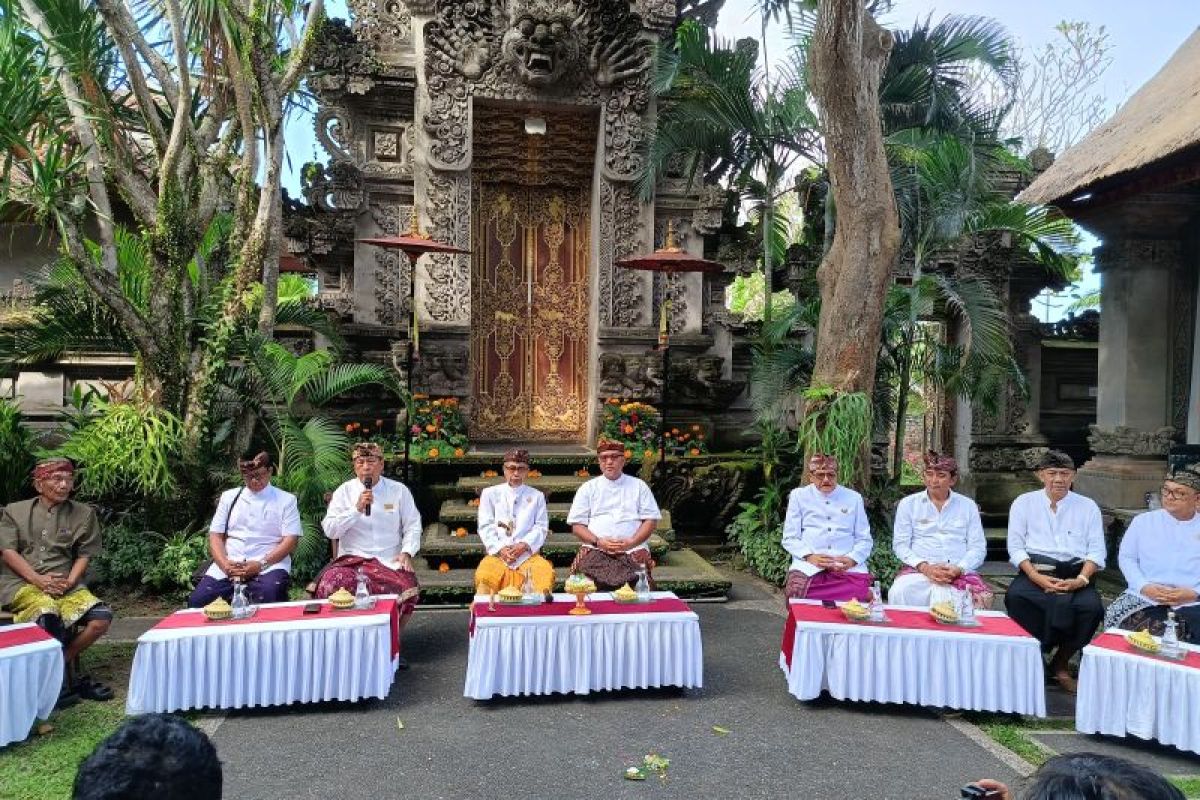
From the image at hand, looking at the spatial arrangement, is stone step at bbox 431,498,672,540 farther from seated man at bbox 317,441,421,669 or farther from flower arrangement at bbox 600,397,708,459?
seated man at bbox 317,441,421,669

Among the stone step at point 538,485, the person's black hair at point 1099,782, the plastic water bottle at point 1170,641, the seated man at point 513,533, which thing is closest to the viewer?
the person's black hair at point 1099,782

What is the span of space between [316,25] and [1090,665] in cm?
779

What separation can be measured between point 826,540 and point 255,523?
12.4ft

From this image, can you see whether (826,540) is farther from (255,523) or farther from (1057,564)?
(255,523)

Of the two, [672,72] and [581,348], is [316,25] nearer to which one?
[672,72]

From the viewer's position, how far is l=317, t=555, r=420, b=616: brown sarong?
5148 mm

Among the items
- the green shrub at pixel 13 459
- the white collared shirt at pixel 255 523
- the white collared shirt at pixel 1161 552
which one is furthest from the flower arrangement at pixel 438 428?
the white collared shirt at pixel 1161 552

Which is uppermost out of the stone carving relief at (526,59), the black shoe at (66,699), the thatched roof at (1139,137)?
the stone carving relief at (526,59)

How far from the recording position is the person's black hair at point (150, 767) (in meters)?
1.31

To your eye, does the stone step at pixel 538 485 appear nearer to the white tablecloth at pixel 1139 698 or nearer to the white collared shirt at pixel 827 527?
the white collared shirt at pixel 827 527

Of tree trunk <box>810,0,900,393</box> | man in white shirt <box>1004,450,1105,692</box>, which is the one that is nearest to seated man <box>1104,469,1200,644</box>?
man in white shirt <box>1004,450,1105,692</box>

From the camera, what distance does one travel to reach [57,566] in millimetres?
4711

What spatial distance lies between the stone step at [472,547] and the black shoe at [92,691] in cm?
261

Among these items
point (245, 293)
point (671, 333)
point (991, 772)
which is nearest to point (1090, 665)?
point (991, 772)
